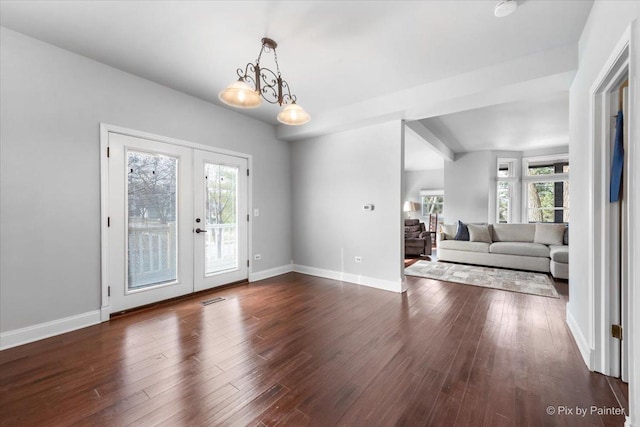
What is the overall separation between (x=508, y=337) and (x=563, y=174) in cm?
709

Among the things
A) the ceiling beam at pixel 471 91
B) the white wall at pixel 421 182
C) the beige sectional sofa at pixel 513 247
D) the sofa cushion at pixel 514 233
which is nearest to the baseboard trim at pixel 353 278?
the ceiling beam at pixel 471 91

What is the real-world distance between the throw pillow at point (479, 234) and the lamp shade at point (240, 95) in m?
5.72

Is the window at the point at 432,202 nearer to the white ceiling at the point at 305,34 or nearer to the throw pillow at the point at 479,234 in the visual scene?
the throw pillow at the point at 479,234

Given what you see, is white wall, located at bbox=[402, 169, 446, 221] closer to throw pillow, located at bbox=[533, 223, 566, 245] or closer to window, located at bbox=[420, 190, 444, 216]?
window, located at bbox=[420, 190, 444, 216]

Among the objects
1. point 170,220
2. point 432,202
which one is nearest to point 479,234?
point 432,202

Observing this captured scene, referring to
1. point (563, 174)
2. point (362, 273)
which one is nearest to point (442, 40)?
point (362, 273)

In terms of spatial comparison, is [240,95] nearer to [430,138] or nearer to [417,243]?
[430,138]

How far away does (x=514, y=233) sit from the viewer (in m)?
5.93

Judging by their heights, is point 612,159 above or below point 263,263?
above

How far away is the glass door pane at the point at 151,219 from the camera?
127 inches

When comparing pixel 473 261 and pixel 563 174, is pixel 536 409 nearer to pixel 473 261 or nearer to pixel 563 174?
pixel 473 261

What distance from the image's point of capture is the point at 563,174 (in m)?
7.15

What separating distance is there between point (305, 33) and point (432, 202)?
954 centimetres

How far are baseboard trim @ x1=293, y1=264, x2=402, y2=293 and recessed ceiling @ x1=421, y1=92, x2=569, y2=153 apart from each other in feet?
10.1
